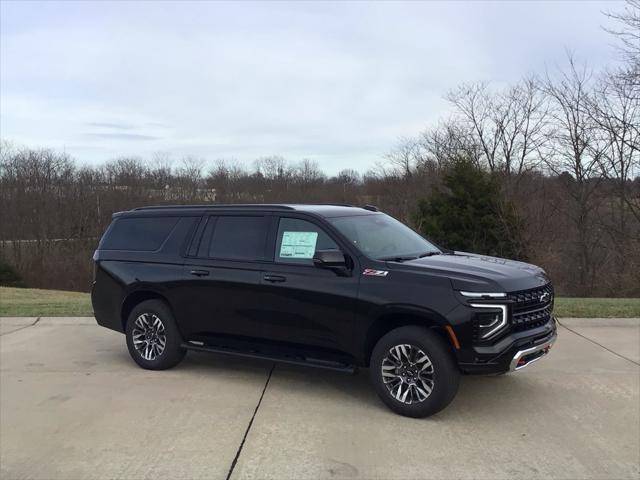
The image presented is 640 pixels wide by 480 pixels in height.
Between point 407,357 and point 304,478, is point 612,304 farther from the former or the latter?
point 304,478

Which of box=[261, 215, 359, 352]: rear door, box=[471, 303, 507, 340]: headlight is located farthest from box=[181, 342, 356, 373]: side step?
box=[471, 303, 507, 340]: headlight

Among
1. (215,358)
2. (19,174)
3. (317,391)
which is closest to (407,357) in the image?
(317,391)

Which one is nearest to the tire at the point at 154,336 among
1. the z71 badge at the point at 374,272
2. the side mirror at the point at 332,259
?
the side mirror at the point at 332,259

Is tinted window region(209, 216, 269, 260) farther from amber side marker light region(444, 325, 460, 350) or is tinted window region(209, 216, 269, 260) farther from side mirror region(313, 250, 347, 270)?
amber side marker light region(444, 325, 460, 350)

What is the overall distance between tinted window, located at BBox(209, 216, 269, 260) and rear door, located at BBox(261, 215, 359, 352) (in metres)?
0.16

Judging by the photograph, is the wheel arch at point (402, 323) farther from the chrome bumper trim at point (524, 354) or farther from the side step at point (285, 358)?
the chrome bumper trim at point (524, 354)

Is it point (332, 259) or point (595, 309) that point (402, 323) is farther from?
point (595, 309)

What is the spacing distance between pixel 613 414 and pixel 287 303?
9.65 feet

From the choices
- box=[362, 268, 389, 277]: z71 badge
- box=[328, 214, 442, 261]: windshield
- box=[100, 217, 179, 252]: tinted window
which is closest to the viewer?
box=[362, 268, 389, 277]: z71 badge

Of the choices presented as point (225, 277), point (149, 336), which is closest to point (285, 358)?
point (225, 277)

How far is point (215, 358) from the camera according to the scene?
21.5 ft

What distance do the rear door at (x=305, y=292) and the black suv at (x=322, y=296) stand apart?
0.03 ft

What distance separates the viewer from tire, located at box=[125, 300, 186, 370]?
595 centimetres

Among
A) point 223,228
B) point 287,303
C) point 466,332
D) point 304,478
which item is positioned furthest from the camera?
point 223,228
